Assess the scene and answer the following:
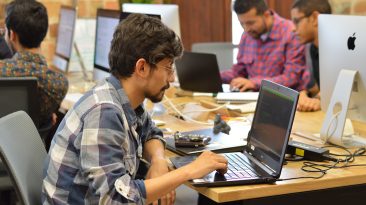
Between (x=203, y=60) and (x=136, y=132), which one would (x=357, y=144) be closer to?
(x=136, y=132)

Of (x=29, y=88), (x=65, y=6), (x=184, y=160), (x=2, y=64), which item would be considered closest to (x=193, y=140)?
(x=184, y=160)

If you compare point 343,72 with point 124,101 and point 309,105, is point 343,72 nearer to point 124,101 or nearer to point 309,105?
point 309,105

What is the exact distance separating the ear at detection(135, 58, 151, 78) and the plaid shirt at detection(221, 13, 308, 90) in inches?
71.6

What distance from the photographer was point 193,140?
2186 millimetres

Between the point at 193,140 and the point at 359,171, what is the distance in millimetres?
592

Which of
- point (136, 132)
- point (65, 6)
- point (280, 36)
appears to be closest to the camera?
point (136, 132)

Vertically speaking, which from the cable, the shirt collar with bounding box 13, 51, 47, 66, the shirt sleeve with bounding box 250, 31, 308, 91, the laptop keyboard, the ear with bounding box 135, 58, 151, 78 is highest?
the ear with bounding box 135, 58, 151, 78

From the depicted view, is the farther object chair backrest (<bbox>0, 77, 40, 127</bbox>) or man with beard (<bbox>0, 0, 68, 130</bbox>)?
man with beard (<bbox>0, 0, 68, 130</bbox>)

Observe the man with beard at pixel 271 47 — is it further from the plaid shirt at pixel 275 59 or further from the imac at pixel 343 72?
the imac at pixel 343 72

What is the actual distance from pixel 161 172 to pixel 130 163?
21 centimetres

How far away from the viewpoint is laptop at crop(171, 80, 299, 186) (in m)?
1.78

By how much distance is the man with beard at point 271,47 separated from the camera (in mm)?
3660

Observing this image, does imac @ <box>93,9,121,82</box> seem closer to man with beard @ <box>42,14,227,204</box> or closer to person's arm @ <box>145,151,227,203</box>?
man with beard @ <box>42,14,227,204</box>

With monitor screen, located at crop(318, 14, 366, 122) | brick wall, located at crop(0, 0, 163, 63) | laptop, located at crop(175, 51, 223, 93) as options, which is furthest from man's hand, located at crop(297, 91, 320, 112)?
brick wall, located at crop(0, 0, 163, 63)
